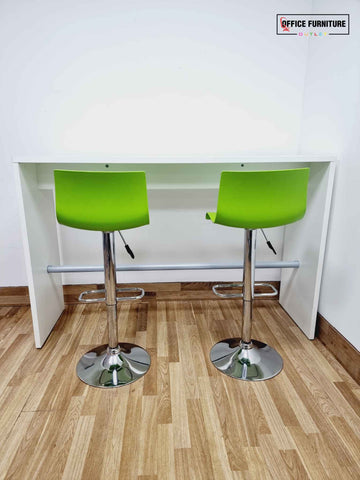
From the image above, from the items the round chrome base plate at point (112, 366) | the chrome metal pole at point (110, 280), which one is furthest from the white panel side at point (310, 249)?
the chrome metal pole at point (110, 280)

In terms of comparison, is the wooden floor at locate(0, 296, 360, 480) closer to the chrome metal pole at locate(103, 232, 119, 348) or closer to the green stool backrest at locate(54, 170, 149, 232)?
the chrome metal pole at locate(103, 232, 119, 348)

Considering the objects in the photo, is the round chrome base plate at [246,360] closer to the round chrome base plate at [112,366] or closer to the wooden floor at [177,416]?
the wooden floor at [177,416]

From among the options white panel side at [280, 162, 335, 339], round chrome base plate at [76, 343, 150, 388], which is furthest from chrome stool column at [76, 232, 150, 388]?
white panel side at [280, 162, 335, 339]

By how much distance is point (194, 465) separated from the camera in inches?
43.1

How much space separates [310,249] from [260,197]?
72 centimetres

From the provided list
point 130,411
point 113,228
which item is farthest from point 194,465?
point 113,228

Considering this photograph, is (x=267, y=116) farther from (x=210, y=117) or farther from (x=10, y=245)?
(x=10, y=245)

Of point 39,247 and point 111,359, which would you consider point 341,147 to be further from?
point 39,247

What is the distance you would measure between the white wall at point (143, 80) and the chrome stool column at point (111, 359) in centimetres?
82

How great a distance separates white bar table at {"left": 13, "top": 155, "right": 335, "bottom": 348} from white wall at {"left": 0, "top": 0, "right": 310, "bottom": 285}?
358mm

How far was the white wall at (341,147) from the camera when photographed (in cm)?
153

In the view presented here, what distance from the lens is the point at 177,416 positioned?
4.26 feet

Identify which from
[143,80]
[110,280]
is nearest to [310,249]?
[110,280]

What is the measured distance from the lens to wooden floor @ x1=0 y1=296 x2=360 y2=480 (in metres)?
1.09
